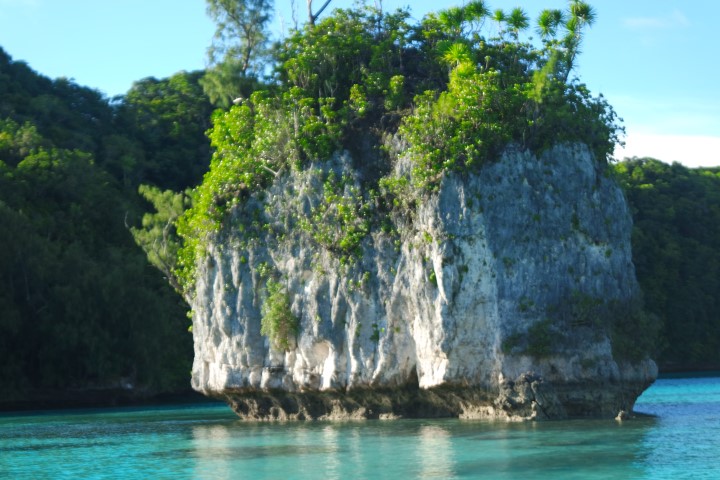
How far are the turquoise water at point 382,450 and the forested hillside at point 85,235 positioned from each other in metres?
12.5

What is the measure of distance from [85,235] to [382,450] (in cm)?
3595

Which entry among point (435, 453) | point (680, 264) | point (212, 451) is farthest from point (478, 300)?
point (680, 264)

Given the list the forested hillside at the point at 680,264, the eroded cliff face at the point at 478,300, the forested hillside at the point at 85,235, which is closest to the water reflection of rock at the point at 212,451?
the eroded cliff face at the point at 478,300

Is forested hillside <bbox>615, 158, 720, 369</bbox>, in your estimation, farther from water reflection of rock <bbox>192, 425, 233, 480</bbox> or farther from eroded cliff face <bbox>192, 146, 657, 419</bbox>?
water reflection of rock <bbox>192, 425, 233, 480</bbox>

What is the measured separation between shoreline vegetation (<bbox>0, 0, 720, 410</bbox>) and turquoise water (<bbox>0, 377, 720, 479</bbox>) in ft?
19.1

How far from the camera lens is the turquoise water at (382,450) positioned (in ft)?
65.4

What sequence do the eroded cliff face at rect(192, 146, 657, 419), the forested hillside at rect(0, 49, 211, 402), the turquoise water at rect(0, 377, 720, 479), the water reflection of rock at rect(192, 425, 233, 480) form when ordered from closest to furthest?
1. the turquoise water at rect(0, 377, 720, 479)
2. the water reflection of rock at rect(192, 425, 233, 480)
3. the eroded cliff face at rect(192, 146, 657, 419)
4. the forested hillside at rect(0, 49, 211, 402)

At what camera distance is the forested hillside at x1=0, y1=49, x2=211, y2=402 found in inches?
1863

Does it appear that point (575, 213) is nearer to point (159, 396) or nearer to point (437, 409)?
point (437, 409)

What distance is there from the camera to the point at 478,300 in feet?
89.4

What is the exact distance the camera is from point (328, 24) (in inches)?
1278

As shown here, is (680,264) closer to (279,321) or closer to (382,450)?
(279,321)

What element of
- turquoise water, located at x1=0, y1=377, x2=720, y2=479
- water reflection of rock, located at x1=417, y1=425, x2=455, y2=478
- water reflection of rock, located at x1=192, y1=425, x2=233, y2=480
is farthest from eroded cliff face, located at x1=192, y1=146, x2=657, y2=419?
water reflection of rock, located at x1=192, y1=425, x2=233, y2=480

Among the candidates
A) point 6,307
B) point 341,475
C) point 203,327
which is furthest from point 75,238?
point 341,475
